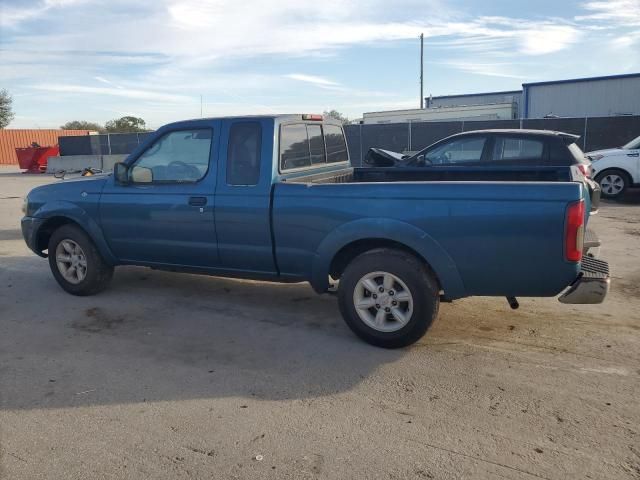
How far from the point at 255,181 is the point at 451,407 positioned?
248cm

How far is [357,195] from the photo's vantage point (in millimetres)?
4254

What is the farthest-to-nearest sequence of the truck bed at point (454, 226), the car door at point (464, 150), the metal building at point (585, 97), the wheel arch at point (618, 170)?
the metal building at point (585, 97)
the wheel arch at point (618, 170)
the car door at point (464, 150)
the truck bed at point (454, 226)

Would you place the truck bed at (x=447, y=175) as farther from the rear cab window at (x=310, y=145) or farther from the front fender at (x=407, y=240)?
the front fender at (x=407, y=240)

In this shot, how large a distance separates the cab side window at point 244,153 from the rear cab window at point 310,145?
0.75 feet

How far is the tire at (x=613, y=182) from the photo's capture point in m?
12.6

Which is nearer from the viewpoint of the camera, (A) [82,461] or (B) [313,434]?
(A) [82,461]

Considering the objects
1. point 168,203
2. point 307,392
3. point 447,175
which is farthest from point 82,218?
point 447,175

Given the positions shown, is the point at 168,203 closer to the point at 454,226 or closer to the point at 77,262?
the point at 77,262

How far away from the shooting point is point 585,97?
103ft

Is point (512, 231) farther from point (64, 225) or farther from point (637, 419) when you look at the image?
point (64, 225)

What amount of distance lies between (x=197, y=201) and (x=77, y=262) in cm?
182

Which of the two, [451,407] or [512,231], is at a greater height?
[512,231]

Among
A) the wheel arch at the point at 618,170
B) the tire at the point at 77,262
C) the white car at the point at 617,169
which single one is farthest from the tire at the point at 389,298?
the wheel arch at the point at 618,170

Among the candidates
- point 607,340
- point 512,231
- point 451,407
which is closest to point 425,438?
point 451,407
